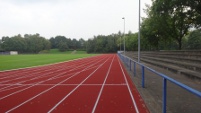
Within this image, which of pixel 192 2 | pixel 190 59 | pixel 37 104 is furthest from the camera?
pixel 192 2

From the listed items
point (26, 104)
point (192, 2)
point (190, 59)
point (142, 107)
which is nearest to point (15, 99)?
point (26, 104)

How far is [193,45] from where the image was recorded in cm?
6856

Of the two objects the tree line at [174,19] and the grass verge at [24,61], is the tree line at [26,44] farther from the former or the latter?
the tree line at [174,19]

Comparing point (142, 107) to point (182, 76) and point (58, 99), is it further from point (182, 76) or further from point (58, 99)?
point (182, 76)

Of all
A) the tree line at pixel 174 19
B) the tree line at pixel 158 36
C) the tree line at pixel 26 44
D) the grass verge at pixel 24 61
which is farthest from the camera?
the tree line at pixel 26 44

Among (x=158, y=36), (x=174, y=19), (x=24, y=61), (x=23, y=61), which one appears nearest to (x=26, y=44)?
(x=23, y=61)

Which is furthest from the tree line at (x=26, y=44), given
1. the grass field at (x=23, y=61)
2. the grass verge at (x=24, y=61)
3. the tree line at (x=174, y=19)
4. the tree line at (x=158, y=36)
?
the tree line at (x=174, y=19)

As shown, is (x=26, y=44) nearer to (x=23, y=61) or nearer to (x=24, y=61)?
(x=23, y=61)

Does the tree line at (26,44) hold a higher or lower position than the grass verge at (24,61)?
higher

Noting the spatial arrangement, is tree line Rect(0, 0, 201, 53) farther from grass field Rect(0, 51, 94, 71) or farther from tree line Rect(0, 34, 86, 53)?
grass field Rect(0, 51, 94, 71)

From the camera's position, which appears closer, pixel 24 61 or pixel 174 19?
pixel 174 19

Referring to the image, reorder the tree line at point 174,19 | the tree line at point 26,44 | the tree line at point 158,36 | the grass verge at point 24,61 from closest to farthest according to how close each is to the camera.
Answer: the tree line at point 174,19, the grass verge at point 24,61, the tree line at point 158,36, the tree line at point 26,44

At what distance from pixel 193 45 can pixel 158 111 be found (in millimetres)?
67322

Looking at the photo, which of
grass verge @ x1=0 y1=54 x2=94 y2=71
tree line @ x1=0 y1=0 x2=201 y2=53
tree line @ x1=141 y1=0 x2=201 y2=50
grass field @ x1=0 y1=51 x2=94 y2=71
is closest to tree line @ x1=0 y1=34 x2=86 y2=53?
tree line @ x1=0 y1=0 x2=201 y2=53
